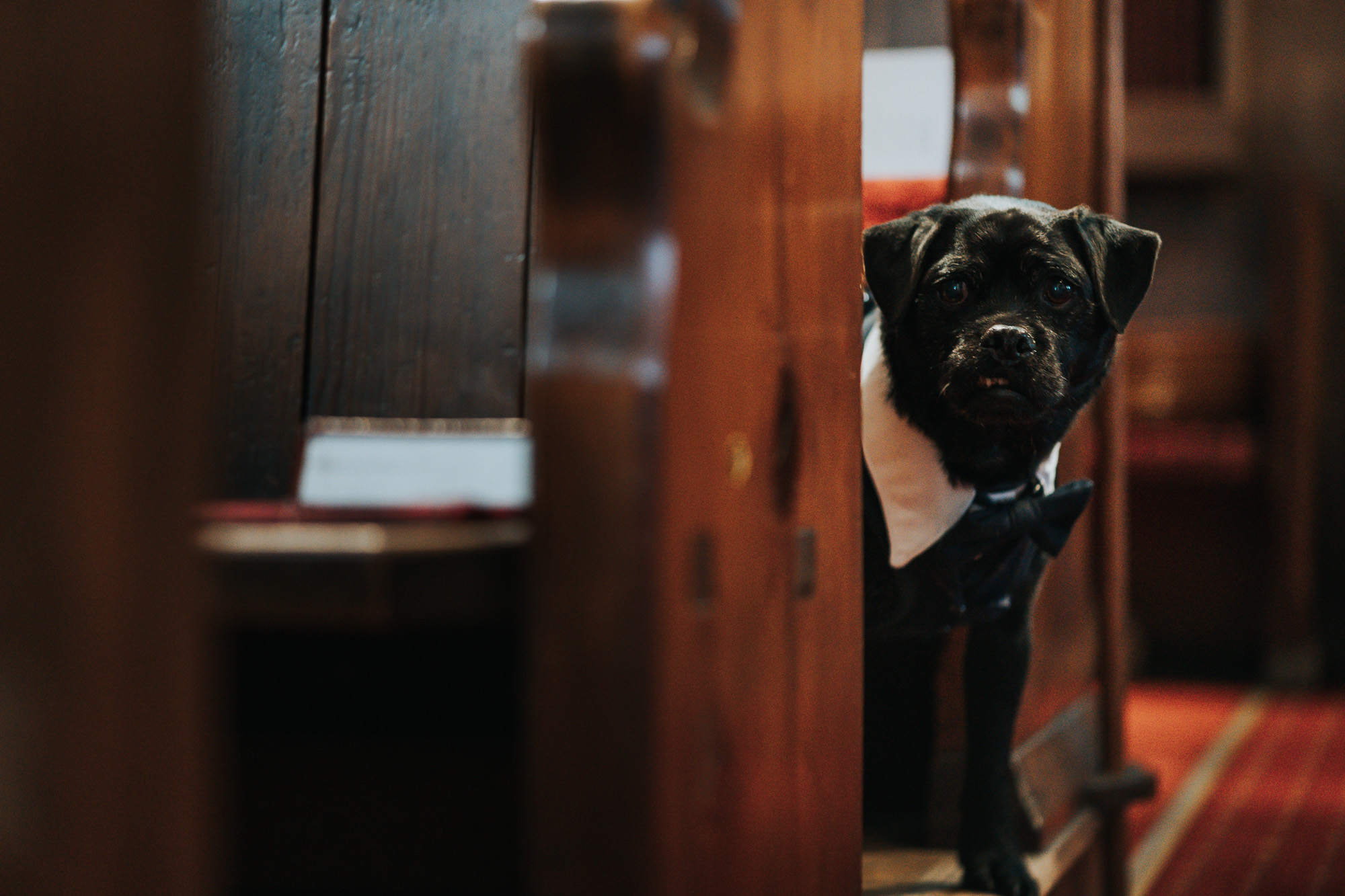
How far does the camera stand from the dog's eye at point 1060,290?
1441 millimetres

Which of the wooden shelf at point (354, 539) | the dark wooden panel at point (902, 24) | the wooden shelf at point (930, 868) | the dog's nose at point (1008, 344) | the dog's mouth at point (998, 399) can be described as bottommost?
the wooden shelf at point (930, 868)

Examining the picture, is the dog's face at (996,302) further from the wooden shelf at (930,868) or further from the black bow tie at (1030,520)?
the wooden shelf at (930,868)

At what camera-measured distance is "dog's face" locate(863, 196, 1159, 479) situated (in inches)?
54.7

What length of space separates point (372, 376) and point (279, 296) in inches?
5.7

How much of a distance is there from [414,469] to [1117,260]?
3.13 feet

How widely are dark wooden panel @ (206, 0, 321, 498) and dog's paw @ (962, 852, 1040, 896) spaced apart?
0.97m

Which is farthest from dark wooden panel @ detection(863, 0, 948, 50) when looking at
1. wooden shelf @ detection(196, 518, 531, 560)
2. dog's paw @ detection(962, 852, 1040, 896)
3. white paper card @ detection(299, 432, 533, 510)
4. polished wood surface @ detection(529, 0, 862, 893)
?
wooden shelf @ detection(196, 518, 531, 560)

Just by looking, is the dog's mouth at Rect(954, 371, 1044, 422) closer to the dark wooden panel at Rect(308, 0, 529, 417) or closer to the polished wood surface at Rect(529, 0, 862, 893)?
the polished wood surface at Rect(529, 0, 862, 893)

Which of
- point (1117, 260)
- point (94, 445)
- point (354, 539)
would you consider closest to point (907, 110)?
point (1117, 260)

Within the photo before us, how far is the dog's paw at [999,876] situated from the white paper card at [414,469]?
938 millimetres

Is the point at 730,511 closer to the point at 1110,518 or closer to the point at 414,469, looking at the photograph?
the point at 414,469

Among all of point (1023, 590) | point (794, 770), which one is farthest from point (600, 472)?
point (1023, 590)

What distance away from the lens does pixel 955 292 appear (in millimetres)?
1436

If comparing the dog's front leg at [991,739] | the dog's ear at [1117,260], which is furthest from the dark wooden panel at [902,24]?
the dog's front leg at [991,739]
